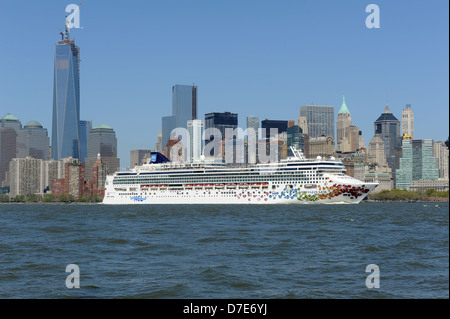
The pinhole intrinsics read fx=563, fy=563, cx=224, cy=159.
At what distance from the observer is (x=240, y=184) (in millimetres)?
129125

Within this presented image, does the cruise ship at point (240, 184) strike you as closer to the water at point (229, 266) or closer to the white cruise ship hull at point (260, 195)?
the white cruise ship hull at point (260, 195)

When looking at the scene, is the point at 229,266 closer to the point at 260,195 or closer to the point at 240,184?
the point at 260,195

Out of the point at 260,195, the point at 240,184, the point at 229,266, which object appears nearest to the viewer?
the point at 229,266

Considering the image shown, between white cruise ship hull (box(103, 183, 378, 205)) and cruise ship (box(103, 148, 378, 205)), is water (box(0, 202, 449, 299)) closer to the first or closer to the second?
white cruise ship hull (box(103, 183, 378, 205))

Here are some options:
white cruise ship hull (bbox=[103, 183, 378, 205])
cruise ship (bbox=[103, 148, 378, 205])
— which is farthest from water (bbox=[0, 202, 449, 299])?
cruise ship (bbox=[103, 148, 378, 205])

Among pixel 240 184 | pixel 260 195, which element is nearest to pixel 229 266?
pixel 260 195

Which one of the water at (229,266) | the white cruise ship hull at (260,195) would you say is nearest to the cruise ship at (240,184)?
the white cruise ship hull at (260,195)

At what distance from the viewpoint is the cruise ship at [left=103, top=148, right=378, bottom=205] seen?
118 meters

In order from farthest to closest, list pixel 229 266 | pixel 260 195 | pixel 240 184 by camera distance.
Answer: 1. pixel 240 184
2. pixel 260 195
3. pixel 229 266

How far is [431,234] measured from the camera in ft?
127

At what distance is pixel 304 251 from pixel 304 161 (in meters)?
97.6
